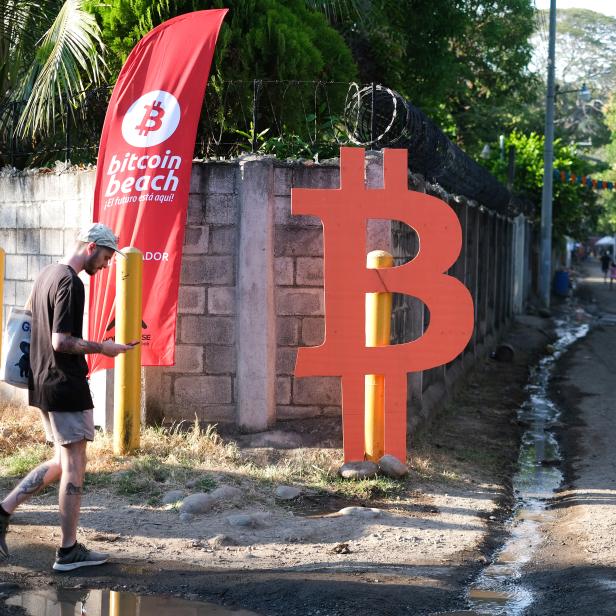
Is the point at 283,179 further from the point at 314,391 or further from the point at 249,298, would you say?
the point at 314,391

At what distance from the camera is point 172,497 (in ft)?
23.8

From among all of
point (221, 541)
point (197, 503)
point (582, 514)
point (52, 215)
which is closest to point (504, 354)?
point (52, 215)

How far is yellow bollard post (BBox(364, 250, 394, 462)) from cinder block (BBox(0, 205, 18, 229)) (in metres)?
4.20

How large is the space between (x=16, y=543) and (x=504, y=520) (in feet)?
11.0

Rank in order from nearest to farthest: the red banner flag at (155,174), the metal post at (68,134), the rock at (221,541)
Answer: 1. the rock at (221,541)
2. the red banner flag at (155,174)
3. the metal post at (68,134)

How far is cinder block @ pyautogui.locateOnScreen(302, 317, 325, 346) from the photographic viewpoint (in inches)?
354

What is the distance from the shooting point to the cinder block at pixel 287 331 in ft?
29.5

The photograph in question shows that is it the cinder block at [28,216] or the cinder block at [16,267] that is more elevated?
the cinder block at [28,216]

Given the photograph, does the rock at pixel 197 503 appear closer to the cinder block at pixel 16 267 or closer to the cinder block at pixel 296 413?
the cinder block at pixel 296 413

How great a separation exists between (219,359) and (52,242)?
2.16 metres

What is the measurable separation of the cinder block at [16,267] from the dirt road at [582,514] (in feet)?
18.0

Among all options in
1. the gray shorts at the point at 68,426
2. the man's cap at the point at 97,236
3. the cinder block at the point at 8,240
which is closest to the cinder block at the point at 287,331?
the cinder block at the point at 8,240

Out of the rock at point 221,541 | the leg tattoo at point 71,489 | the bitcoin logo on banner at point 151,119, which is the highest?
the bitcoin logo on banner at point 151,119

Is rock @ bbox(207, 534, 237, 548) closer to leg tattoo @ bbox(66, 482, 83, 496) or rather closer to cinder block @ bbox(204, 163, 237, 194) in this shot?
leg tattoo @ bbox(66, 482, 83, 496)
